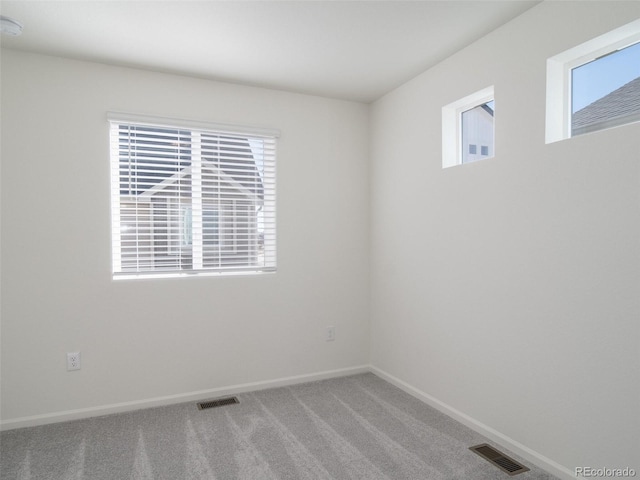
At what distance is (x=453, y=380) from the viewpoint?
2820 mm

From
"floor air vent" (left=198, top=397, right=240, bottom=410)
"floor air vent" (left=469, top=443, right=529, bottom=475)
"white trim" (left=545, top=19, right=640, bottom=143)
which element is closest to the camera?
"white trim" (left=545, top=19, right=640, bottom=143)

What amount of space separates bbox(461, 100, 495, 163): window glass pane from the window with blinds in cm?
154

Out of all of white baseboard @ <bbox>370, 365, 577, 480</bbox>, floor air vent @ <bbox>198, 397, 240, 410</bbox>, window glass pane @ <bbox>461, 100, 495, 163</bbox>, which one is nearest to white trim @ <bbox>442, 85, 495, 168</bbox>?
window glass pane @ <bbox>461, 100, 495, 163</bbox>

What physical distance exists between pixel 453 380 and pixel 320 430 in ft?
3.21

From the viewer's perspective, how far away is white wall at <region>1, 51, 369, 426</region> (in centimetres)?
271

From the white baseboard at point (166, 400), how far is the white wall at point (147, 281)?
1.3 inches

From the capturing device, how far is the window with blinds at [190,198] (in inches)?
118

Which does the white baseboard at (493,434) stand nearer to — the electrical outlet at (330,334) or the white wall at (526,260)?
the white wall at (526,260)

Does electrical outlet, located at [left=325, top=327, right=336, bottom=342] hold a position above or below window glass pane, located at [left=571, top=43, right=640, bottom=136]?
below

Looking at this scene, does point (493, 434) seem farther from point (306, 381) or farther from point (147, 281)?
point (147, 281)

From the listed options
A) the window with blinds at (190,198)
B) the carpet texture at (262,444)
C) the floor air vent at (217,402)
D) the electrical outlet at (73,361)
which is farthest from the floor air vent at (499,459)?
the electrical outlet at (73,361)

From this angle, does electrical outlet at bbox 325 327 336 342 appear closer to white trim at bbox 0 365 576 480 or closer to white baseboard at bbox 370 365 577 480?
white trim at bbox 0 365 576 480

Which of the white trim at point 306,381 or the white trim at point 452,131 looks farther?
the white trim at point 452,131

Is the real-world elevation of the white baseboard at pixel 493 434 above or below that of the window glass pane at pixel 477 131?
below
